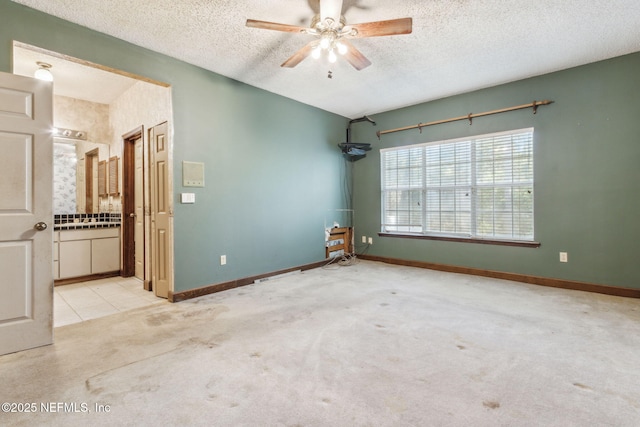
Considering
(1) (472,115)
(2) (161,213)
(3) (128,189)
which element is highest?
(1) (472,115)

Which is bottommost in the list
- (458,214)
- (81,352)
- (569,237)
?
(81,352)

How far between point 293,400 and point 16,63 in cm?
496

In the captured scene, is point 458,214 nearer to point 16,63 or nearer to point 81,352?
point 81,352

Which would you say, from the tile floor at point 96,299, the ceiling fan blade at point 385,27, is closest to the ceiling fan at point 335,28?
the ceiling fan blade at point 385,27

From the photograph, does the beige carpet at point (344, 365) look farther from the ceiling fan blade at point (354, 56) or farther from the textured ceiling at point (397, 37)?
the textured ceiling at point (397, 37)

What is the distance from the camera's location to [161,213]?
3.64m

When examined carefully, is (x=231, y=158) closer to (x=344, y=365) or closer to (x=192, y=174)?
(x=192, y=174)

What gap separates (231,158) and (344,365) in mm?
3000

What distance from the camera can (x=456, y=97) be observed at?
15.6 ft

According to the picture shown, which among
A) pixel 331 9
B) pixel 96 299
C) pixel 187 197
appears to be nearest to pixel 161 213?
pixel 187 197

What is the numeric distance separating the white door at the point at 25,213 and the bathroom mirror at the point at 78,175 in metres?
3.02

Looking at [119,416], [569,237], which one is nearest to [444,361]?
[119,416]

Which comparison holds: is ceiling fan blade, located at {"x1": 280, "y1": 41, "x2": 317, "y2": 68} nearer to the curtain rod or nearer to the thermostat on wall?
the thermostat on wall

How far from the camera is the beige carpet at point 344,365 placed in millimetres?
1565
